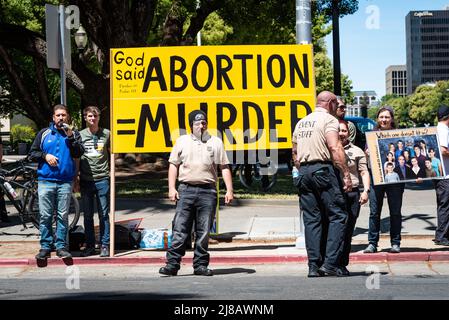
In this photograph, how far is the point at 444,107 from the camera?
10.3 meters

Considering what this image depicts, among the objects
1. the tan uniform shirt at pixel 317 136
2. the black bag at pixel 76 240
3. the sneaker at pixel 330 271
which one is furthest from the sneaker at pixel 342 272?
the black bag at pixel 76 240

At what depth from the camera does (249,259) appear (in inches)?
370

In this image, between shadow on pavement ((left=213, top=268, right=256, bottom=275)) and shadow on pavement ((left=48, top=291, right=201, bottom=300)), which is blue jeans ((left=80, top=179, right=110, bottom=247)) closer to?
shadow on pavement ((left=213, top=268, right=256, bottom=275))

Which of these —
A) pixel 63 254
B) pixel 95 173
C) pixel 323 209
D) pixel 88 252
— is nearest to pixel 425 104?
pixel 88 252

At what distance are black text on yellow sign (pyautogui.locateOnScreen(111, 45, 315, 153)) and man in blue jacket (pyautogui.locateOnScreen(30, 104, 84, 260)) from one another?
0.90 m

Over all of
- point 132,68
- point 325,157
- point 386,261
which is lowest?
point 386,261

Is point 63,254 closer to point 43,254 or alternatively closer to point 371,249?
point 43,254

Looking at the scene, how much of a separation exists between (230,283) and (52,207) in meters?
2.87

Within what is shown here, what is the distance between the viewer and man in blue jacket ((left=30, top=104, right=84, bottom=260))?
927 centimetres

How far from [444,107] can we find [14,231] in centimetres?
700

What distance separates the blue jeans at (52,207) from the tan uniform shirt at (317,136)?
324cm
